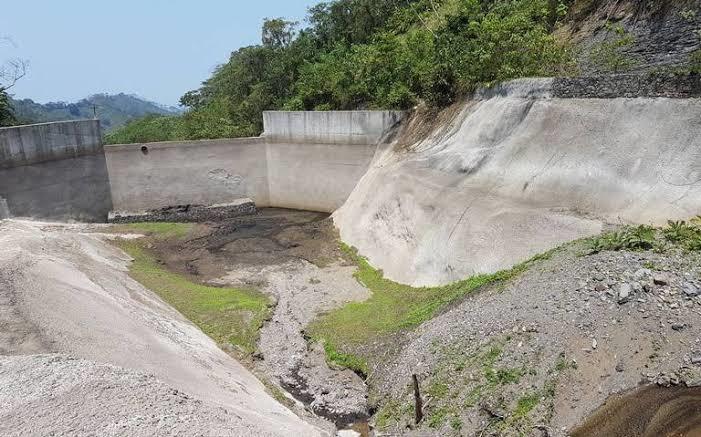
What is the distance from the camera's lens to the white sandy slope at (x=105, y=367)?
19.0ft

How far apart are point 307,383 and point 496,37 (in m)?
14.4

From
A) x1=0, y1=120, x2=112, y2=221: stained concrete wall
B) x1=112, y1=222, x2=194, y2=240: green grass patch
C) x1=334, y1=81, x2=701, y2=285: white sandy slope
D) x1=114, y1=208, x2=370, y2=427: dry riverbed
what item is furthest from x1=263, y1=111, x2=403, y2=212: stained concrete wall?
x1=0, y1=120, x2=112, y2=221: stained concrete wall

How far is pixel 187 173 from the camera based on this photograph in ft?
79.2

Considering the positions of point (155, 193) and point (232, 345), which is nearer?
point (232, 345)

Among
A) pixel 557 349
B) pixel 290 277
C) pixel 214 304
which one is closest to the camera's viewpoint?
pixel 557 349

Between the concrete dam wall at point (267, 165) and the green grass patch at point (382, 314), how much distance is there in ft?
34.1

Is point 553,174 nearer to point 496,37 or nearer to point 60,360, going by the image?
point 496,37

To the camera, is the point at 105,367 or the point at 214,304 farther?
the point at 214,304

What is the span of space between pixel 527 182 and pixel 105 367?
1129 centimetres

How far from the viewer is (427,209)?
1598 centimetres

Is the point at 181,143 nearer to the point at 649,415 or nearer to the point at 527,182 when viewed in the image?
the point at 527,182

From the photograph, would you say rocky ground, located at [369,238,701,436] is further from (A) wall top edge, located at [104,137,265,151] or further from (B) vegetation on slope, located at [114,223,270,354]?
→ (A) wall top edge, located at [104,137,265,151]

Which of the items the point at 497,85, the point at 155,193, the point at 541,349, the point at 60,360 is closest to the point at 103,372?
the point at 60,360

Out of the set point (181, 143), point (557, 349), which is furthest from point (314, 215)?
point (557, 349)
